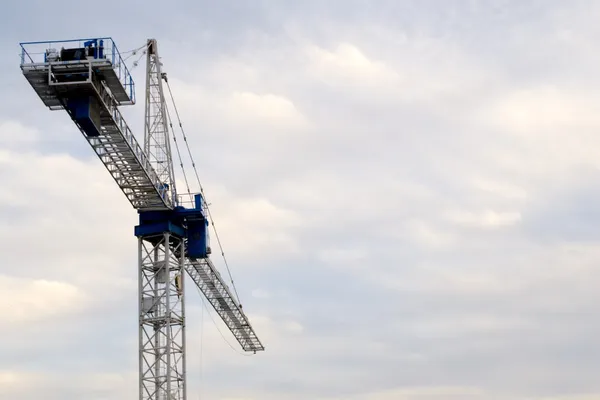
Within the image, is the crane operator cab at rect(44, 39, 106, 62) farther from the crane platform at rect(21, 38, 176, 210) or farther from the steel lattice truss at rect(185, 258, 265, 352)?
the steel lattice truss at rect(185, 258, 265, 352)

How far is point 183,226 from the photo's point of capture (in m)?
89.8

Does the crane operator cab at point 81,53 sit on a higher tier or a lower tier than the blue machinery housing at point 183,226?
higher

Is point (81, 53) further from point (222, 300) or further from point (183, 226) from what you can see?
point (222, 300)

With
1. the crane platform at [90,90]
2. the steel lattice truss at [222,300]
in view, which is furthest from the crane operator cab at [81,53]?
the steel lattice truss at [222,300]

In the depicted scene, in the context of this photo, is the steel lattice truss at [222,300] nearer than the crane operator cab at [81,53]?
No

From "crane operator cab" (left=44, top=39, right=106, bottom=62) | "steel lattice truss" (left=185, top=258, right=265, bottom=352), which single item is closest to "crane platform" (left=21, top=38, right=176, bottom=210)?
"crane operator cab" (left=44, top=39, right=106, bottom=62)

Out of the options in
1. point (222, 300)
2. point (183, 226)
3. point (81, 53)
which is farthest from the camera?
point (222, 300)

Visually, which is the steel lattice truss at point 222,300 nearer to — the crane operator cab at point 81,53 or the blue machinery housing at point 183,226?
the blue machinery housing at point 183,226

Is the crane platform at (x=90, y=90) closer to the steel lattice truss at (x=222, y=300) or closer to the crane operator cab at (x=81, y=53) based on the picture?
the crane operator cab at (x=81, y=53)

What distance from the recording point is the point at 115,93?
233 ft

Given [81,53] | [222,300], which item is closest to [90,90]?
[81,53]

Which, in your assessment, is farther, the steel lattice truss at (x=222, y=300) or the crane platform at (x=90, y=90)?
the steel lattice truss at (x=222, y=300)

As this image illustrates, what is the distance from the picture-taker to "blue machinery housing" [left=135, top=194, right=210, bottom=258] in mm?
86688

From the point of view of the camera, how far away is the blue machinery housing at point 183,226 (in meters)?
86.7
